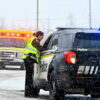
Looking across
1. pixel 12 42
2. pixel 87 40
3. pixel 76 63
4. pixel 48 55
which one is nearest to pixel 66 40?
pixel 87 40

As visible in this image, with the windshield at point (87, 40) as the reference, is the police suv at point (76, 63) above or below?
below

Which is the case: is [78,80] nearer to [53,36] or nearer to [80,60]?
[80,60]

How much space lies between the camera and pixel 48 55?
9961mm

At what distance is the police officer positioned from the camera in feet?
35.6

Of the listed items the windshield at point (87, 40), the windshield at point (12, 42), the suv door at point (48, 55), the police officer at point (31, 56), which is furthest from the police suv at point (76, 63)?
the windshield at point (12, 42)

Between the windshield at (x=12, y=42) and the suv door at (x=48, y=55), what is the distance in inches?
726

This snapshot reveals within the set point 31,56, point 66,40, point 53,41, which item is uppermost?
point 66,40

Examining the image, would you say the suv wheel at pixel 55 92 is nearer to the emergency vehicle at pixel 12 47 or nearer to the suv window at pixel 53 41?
the suv window at pixel 53 41

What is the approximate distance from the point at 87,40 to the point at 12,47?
1994cm

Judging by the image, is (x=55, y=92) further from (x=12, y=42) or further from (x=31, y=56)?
(x=12, y=42)

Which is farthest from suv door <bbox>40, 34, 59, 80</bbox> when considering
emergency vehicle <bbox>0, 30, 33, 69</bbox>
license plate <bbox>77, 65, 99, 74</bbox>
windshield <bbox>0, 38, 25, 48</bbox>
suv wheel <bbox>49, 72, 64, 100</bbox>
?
windshield <bbox>0, 38, 25, 48</bbox>

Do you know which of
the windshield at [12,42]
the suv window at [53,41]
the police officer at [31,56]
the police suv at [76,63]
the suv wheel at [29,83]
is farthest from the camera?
the windshield at [12,42]

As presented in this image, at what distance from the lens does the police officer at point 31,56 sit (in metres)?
10.8

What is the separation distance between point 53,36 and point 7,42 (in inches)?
752
